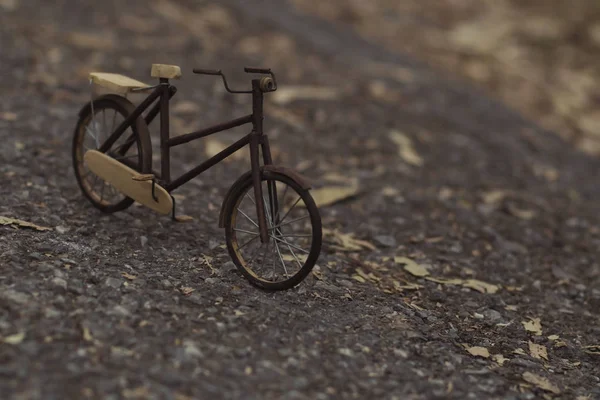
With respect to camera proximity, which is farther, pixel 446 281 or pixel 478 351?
pixel 446 281

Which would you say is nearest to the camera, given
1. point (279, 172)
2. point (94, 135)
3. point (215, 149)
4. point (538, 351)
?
point (279, 172)

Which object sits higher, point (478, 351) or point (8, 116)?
point (8, 116)

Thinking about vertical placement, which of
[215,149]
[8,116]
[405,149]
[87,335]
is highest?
[8,116]

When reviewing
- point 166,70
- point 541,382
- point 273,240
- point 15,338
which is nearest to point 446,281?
point 541,382

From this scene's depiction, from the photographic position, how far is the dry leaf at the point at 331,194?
728cm

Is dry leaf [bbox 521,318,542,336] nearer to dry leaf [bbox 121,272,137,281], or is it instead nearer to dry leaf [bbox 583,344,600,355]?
dry leaf [bbox 583,344,600,355]

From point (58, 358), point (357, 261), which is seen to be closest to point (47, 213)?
point (58, 358)

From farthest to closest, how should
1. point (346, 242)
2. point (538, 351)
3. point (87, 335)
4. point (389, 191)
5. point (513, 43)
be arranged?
point (513, 43), point (389, 191), point (346, 242), point (538, 351), point (87, 335)

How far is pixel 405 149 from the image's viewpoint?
9086mm

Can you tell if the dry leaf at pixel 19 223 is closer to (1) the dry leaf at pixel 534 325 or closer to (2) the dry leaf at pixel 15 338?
(2) the dry leaf at pixel 15 338

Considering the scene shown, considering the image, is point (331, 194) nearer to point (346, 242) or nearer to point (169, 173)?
point (346, 242)

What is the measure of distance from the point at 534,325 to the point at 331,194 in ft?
9.10

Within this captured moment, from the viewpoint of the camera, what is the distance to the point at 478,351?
4.70 m

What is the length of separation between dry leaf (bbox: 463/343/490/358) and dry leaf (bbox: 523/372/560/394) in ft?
0.94
